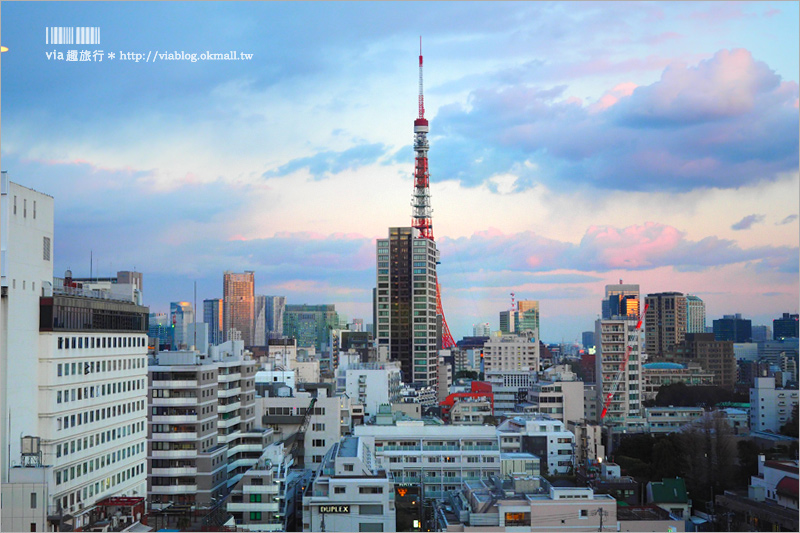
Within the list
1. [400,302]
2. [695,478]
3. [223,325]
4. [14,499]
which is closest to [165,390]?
[14,499]

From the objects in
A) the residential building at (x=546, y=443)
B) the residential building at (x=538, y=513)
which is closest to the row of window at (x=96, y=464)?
the residential building at (x=538, y=513)

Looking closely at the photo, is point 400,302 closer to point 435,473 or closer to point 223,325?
point 223,325

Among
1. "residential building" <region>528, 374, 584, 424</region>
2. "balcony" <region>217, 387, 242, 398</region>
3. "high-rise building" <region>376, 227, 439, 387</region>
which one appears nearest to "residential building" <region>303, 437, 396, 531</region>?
"balcony" <region>217, 387, 242, 398</region>

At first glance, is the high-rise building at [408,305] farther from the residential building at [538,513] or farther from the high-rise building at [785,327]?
the residential building at [538,513]

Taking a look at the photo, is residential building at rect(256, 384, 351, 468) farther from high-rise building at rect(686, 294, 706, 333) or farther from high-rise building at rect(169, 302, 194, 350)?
high-rise building at rect(686, 294, 706, 333)

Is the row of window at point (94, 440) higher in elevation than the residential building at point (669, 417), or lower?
higher

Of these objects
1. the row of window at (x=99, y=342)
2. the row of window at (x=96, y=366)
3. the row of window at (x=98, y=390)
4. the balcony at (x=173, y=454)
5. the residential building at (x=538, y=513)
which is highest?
the row of window at (x=99, y=342)

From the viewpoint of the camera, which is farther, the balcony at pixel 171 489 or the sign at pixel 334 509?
the balcony at pixel 171 489

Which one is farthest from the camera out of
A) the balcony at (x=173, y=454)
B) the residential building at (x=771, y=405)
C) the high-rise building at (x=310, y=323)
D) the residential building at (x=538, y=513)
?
the high-rise building at (x=310, y=323)
